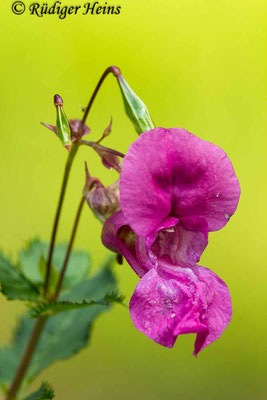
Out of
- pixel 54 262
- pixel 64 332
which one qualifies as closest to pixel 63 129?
pixel 54 262

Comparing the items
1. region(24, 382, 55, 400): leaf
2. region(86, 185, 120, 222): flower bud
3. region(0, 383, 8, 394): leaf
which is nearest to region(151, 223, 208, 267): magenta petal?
region(86, 185, 120, 222): flower bud

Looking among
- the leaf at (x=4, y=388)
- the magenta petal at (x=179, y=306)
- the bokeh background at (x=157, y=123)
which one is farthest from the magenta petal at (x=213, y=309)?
the bokeh background at (x=157, y=123)

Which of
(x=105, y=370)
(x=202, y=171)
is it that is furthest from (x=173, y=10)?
(x=202, y=171)

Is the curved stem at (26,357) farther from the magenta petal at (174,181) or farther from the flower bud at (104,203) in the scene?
the magenta petal at (174,181)

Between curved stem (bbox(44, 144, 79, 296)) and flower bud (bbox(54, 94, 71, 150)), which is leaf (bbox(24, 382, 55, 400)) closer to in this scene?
curved stem (bbox(44, 144, 79, 296))

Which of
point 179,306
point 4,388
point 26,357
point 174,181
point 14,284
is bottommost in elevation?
point 4,388

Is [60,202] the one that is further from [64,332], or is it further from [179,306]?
[64,332]
